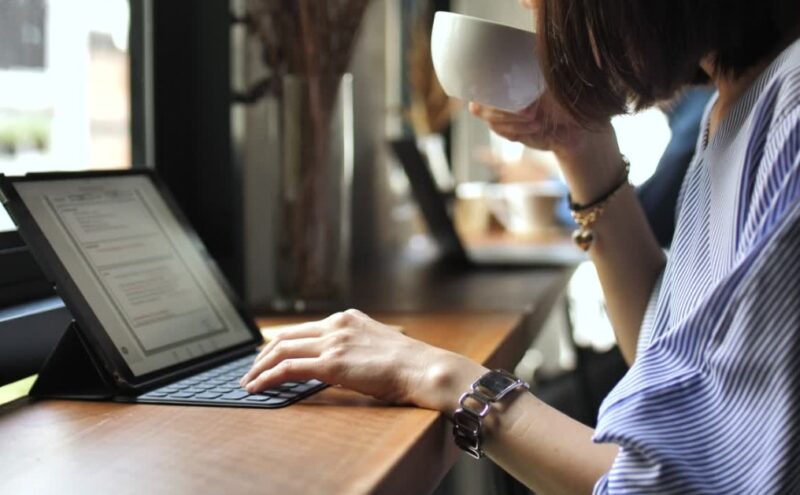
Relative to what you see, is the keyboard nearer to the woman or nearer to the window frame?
the woman

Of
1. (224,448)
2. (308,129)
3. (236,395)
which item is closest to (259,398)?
(236,395)

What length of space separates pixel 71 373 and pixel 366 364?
0.25 meters

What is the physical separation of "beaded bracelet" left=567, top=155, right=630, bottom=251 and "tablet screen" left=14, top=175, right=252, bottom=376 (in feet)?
1.45

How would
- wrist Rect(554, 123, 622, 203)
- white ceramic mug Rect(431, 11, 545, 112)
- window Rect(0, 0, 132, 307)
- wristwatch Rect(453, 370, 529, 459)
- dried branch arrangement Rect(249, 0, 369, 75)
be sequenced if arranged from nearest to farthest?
wristwatch Rect(453, 370, 529, 459), white ceramic mug Rect(431, 11, 545, 112), window Rect(0, 0, 132, 307), wrist Rect(554, 123, 622, 203), dried branch arrangement Rect(249, 0, 369, 75)

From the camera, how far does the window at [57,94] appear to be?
108 centimetres

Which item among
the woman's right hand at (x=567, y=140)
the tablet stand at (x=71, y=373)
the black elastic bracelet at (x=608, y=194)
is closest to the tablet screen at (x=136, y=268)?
the tablet stand at (x=71, y=373)

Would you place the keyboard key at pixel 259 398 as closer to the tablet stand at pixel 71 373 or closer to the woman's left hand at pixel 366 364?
the woman's left hand at pixel 366 364

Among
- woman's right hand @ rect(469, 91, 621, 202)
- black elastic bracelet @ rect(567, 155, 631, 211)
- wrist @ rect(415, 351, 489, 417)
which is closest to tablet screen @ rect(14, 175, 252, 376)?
wrist @ rect(415, 351, 489, 417)

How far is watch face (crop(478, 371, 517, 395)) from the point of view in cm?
81

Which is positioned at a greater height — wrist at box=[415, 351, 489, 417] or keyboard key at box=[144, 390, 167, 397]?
wrist at box=[415, 351, 489, 417]

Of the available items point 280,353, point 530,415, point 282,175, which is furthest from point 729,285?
point 282,175

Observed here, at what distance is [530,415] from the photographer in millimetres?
807

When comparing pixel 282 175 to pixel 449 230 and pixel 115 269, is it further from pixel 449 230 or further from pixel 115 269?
pixel 449 230

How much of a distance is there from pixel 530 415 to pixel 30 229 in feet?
1.43
